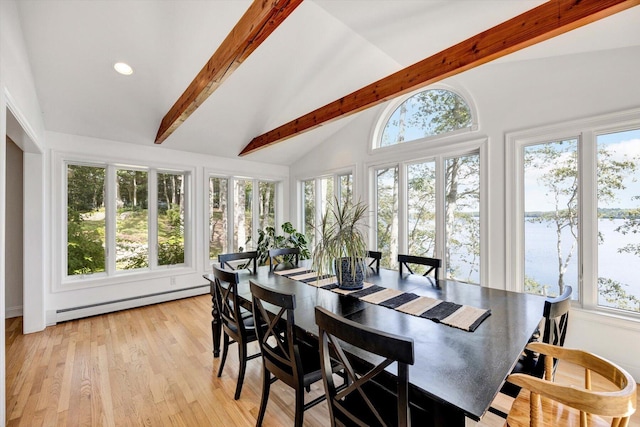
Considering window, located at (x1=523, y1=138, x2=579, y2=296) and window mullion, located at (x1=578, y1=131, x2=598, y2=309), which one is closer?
window mullion, located at (x1=578, y1=131, x2=598, y2=309)

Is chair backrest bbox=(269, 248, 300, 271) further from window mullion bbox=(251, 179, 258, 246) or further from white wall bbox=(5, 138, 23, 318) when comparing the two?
white wall bbox=(5, 138, 23, 318)

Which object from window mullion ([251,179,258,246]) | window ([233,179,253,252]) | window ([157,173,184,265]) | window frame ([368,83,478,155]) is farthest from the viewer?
window mullion ([251,179,258,246])

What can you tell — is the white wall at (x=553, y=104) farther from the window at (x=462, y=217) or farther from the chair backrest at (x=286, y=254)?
the chair backrest at (x=286, y=254)

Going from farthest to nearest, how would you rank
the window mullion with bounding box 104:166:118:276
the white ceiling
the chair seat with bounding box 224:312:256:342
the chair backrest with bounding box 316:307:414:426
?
1. the window mullion with bounding box 104:166:118:276
2. the white ceiling
3. the chair seat with bounding box 224:312:256:342
4. the chair backrest with bounding box 316:307:414:426

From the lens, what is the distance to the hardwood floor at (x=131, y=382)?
1.89 meters

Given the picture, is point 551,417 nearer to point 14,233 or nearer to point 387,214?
point 387,214

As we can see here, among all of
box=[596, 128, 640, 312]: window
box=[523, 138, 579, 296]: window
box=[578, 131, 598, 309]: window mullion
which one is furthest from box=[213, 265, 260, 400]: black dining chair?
box=[596, 128, 640, 312]: window

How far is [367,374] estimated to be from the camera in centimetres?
103

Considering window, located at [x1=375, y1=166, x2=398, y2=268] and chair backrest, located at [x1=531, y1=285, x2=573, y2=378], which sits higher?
window, located at [x1=375, y1=166, x2=398, y2=268]

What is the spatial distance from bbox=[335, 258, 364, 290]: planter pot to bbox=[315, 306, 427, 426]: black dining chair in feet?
2.78

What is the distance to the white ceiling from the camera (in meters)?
2.27

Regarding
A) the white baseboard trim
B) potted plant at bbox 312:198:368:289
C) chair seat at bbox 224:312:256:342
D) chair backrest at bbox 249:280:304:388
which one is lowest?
the white baseboard trim

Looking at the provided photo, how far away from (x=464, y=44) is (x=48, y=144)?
479cm

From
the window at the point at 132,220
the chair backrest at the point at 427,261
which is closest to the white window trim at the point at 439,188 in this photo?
the chair backrest at the point at 427,261
